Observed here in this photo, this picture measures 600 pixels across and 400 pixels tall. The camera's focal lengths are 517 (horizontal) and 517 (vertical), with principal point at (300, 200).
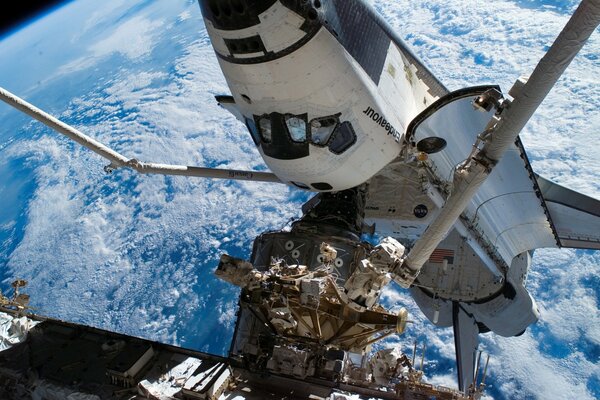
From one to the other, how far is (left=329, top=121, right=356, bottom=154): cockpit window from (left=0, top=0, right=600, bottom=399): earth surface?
1098 cm

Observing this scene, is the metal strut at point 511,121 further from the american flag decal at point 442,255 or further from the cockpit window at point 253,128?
the american flag decal at point 442,255

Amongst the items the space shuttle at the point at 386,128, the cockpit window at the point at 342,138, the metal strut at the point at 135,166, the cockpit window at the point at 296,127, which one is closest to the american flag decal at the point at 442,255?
the space shuttle at the point at 386,128

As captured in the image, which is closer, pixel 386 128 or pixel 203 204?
pixel 386 128

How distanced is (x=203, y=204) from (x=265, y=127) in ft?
97.2

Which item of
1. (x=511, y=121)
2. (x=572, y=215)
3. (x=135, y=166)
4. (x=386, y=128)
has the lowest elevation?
(x=572, y=215)

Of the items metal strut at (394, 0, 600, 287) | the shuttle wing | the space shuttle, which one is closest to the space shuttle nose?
the space shuttle

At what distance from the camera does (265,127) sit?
8188 millimetres

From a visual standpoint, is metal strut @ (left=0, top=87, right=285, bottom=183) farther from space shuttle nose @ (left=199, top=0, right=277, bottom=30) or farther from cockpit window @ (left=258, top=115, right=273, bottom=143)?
space shuttle nose @ (left=199, top=0, right=277, bottom=30)

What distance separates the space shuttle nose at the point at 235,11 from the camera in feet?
22.2

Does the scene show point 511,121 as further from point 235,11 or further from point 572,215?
Answer: point 572,215

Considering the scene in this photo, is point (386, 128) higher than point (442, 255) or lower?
higher

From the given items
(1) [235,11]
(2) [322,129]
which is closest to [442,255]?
(2) [322,129]

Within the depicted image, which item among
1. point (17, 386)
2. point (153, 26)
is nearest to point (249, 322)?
point (17, 386)

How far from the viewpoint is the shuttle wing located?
12.5 meters
